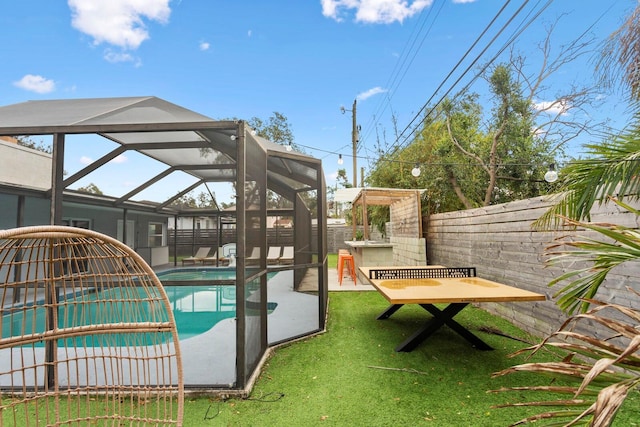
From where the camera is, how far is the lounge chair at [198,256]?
41.5 ft

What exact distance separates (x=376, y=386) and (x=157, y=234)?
13227 millimetres

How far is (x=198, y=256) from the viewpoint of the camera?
520 inches

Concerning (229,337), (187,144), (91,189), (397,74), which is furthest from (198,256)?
(187,144)

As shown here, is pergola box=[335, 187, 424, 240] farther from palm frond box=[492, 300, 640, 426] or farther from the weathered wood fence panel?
palm frond box=[492, 300, 640, 426]

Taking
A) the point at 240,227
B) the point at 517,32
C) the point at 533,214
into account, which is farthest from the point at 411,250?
the point at 240,227

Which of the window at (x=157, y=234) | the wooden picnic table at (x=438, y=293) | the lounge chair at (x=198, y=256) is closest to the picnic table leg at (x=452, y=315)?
the wooden picnic table at (x=438, y=293)

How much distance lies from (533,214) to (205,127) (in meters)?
3.80

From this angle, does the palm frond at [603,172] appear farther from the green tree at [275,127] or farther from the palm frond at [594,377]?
the green tree at [275,127]

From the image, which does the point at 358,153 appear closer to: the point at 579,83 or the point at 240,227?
the point at 579,83

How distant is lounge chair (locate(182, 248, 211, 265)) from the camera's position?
498 inches

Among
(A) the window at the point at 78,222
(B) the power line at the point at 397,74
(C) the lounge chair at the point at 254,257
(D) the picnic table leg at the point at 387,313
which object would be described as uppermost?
(B) the power line at the point at 397,74

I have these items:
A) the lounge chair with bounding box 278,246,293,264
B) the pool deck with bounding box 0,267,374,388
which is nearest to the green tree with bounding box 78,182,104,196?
the pool deck with bounding box 0,267,374,388

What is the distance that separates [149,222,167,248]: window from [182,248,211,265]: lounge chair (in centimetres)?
169

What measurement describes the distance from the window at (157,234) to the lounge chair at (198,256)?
1.69 meters
